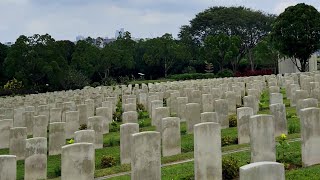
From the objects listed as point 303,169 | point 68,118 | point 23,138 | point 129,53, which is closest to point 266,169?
point 303,169

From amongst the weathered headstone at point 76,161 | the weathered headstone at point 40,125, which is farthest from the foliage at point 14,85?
the weathered headstone at point 76,161

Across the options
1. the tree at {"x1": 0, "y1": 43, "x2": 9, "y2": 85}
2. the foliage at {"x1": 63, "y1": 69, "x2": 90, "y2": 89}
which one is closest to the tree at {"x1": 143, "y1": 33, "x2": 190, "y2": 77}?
the foliage at {"x1": 63, "y1": 69, "x2": 90, "y2": 89}

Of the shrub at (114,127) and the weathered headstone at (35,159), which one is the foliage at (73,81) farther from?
the weathered headstone at (35,159)

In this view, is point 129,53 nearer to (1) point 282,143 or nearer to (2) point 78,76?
(2) point 78,76

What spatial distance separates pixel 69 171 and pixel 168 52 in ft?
160

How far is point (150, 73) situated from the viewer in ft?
193

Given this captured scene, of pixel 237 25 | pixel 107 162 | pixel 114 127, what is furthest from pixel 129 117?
pixel 237 25

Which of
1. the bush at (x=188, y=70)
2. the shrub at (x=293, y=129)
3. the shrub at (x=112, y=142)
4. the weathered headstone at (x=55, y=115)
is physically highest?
the bush at (x=188, y=70)

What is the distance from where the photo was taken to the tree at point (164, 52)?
178 feet

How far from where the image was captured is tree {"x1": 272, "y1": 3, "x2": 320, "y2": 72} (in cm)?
3181

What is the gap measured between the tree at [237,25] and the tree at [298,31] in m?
27.0

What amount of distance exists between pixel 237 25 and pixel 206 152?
187 ft

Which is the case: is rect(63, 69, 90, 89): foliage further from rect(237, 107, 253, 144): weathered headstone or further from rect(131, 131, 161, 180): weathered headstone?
rect(131, 131, 161, 180): weathered headstone

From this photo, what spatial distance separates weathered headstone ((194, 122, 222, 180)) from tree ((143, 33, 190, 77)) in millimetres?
47391
